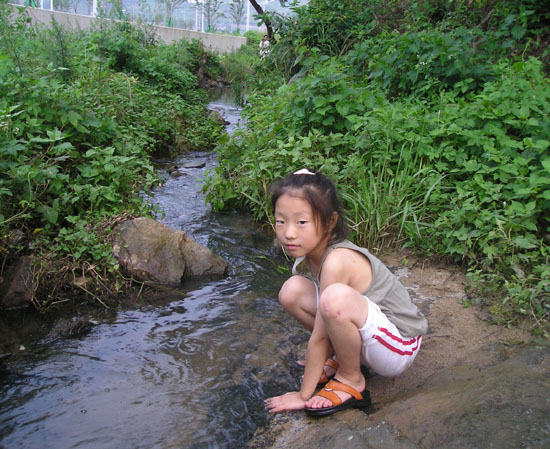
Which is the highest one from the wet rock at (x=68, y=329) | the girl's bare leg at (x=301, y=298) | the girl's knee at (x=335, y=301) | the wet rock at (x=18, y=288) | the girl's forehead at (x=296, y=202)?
the girl's forehead at (x=296, y=202)

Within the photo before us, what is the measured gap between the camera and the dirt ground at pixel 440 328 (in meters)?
2.35

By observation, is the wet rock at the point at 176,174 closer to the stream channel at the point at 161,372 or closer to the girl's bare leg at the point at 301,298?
the stream channel at the point at 161,372

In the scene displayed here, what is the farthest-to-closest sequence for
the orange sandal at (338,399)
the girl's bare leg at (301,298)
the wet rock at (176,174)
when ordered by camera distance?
the wet rock at (176,174) → the girl's bare leg at (301,298) → the orange sandal at (338,399)

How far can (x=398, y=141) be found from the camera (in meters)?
4.01

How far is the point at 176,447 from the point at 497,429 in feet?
4.08

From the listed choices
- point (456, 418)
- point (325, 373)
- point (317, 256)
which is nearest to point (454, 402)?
point (456, 418)

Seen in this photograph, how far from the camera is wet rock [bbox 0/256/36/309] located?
3311 mm

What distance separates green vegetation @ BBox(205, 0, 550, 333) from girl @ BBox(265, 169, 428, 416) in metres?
0.94

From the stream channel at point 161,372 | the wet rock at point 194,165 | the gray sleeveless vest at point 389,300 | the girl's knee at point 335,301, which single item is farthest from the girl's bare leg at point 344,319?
the wet rock at point 194,165

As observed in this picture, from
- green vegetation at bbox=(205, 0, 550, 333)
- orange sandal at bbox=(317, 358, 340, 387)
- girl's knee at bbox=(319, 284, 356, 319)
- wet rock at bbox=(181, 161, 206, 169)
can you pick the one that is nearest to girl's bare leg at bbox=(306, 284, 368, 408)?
girl's knee at bbox=(319, 284, 356, 319)

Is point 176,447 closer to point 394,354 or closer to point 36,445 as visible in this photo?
point 36,445

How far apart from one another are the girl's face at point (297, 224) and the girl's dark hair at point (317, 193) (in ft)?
0.08

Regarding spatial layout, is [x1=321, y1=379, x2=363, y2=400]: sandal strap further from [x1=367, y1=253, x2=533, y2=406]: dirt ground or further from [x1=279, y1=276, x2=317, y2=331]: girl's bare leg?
[x1=279, y1=276, x2=317, y2=331]: girl's bare leg

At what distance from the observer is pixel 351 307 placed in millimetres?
1944
